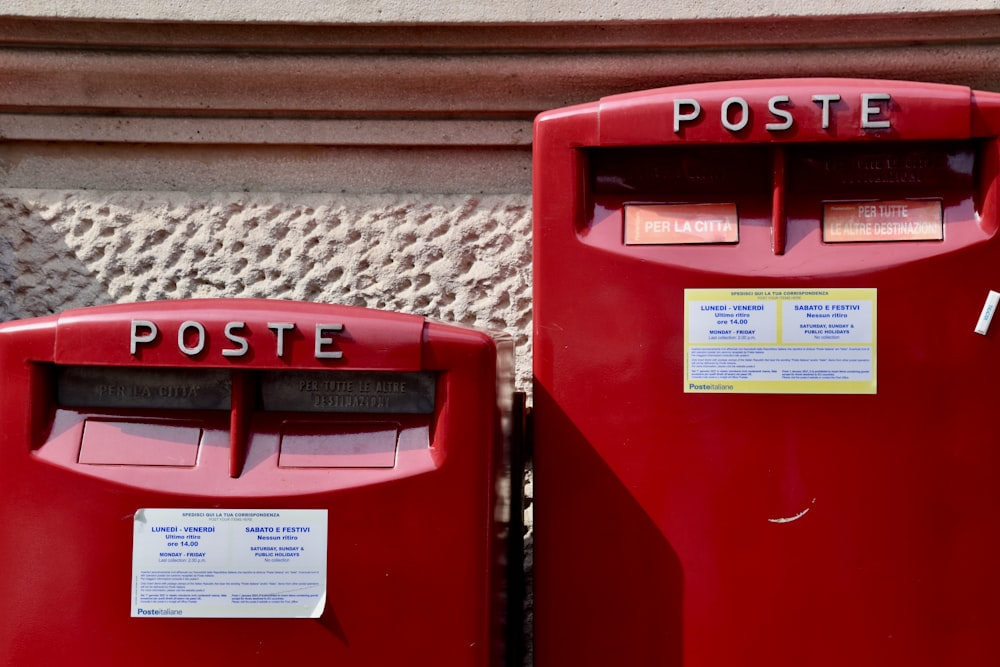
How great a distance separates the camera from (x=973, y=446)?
53.2 inches

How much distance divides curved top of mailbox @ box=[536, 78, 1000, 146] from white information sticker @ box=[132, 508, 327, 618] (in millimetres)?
764

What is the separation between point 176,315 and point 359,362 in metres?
0.28

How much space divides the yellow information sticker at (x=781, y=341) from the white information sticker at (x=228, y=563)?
2.12 feet

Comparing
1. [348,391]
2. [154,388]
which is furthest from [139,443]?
[348,391]

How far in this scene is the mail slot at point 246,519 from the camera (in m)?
1.26

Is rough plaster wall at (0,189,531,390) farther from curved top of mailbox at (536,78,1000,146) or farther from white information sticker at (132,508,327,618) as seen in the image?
white information sticker at (132,508,327,618)

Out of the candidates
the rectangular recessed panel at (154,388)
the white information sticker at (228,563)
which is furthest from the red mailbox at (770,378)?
the rectangular recessed panel at (154,388)

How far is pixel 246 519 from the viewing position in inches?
49.7

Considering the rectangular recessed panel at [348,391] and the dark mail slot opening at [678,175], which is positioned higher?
the dark mail slot opening at [678,175]

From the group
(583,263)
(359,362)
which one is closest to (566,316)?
(583,263)

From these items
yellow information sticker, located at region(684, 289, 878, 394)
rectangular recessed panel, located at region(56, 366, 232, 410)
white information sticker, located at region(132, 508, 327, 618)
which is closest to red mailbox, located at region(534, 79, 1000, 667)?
yellow information sticker, located at region(684, 289, 878, 394)

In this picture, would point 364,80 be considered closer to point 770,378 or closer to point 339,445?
point 339,445

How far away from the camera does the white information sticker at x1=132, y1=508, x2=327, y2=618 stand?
49.7 inches

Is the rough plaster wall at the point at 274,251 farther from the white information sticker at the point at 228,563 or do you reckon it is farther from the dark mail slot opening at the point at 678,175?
the white information sticker at the point at 228,563
